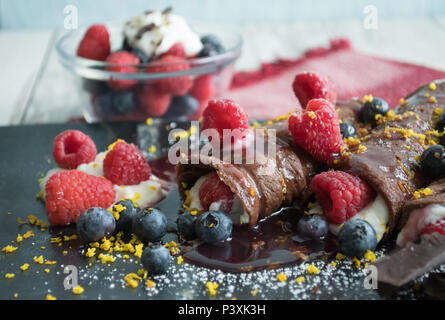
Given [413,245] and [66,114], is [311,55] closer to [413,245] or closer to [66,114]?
[66,114]

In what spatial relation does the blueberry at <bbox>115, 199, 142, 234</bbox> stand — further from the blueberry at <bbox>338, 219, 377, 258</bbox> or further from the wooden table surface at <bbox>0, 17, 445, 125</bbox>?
the wooden table surface at <bbox>0, 17, 445, 125</bbox>

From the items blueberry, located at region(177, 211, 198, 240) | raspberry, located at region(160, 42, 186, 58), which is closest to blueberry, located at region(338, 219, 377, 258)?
blueberry, located at region(177, 211, 198, 240)

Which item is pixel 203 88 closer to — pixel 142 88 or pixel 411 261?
pixel 142 88

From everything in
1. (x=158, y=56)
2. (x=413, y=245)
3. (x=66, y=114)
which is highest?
(x=158, y=56)

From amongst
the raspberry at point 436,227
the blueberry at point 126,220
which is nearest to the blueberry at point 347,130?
the raspberry at point 436,227

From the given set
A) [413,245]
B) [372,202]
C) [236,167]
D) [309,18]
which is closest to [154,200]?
[236,167]

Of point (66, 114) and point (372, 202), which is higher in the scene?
point (372, 202)
